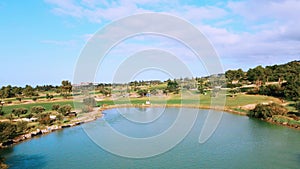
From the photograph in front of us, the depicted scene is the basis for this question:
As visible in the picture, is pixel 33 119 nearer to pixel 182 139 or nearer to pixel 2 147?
pixel 2 147

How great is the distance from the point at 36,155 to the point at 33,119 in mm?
10496

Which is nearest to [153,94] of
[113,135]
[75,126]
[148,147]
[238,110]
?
[238,110]

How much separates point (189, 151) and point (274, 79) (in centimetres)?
3279

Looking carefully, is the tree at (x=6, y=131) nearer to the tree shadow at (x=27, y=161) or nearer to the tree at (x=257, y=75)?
the tree shadow at (x=27, y=161)

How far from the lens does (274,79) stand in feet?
134

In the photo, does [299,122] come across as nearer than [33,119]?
Yes

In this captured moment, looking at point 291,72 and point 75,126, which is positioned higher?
point 291,72

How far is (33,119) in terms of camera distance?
23.9 metres

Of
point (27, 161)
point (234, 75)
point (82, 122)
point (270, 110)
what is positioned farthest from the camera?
point (234, 75)

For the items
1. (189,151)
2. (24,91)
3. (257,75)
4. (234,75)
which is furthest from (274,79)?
(24,91)

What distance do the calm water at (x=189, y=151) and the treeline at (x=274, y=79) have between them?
34.9 feet

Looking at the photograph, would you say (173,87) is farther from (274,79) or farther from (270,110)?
(270,110)

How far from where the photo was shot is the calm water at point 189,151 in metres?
12.4

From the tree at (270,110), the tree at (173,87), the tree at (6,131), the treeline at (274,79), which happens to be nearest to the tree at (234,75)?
the treeline at (274,79)
